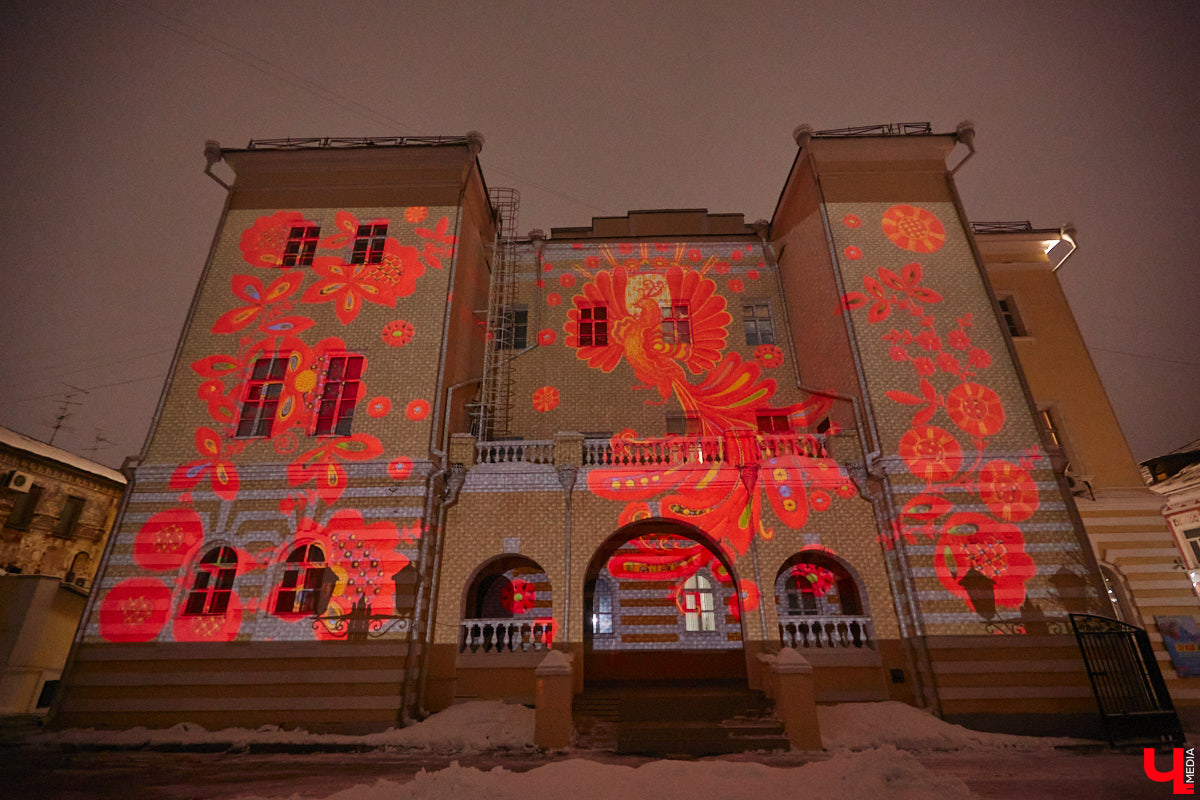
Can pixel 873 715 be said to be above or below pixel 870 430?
below

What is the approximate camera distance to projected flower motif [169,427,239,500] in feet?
41.1

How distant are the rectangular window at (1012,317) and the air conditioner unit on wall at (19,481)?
114ft

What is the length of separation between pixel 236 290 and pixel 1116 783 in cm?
2057

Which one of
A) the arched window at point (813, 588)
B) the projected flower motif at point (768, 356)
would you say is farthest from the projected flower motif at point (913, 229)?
the arched window at point (813, 588)

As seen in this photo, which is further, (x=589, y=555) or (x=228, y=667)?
(x=589, y=555)

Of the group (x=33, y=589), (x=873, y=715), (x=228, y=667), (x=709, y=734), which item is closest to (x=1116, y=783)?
(x=873, y=715)

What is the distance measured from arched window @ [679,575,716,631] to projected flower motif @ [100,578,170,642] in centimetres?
1222

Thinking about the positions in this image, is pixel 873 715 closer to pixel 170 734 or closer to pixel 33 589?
pixel 170 734

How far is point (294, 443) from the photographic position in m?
13.0

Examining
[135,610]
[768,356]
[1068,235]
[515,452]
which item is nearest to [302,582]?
[135,610]

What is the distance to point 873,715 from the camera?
1043 centimetres

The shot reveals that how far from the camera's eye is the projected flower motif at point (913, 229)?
14898 mm

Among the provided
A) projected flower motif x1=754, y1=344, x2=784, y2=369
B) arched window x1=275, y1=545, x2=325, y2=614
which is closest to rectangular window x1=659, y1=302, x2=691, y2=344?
projected flower motif x1=754, y1=344, x2=784, y2=369

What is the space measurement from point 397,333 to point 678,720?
11.2m
